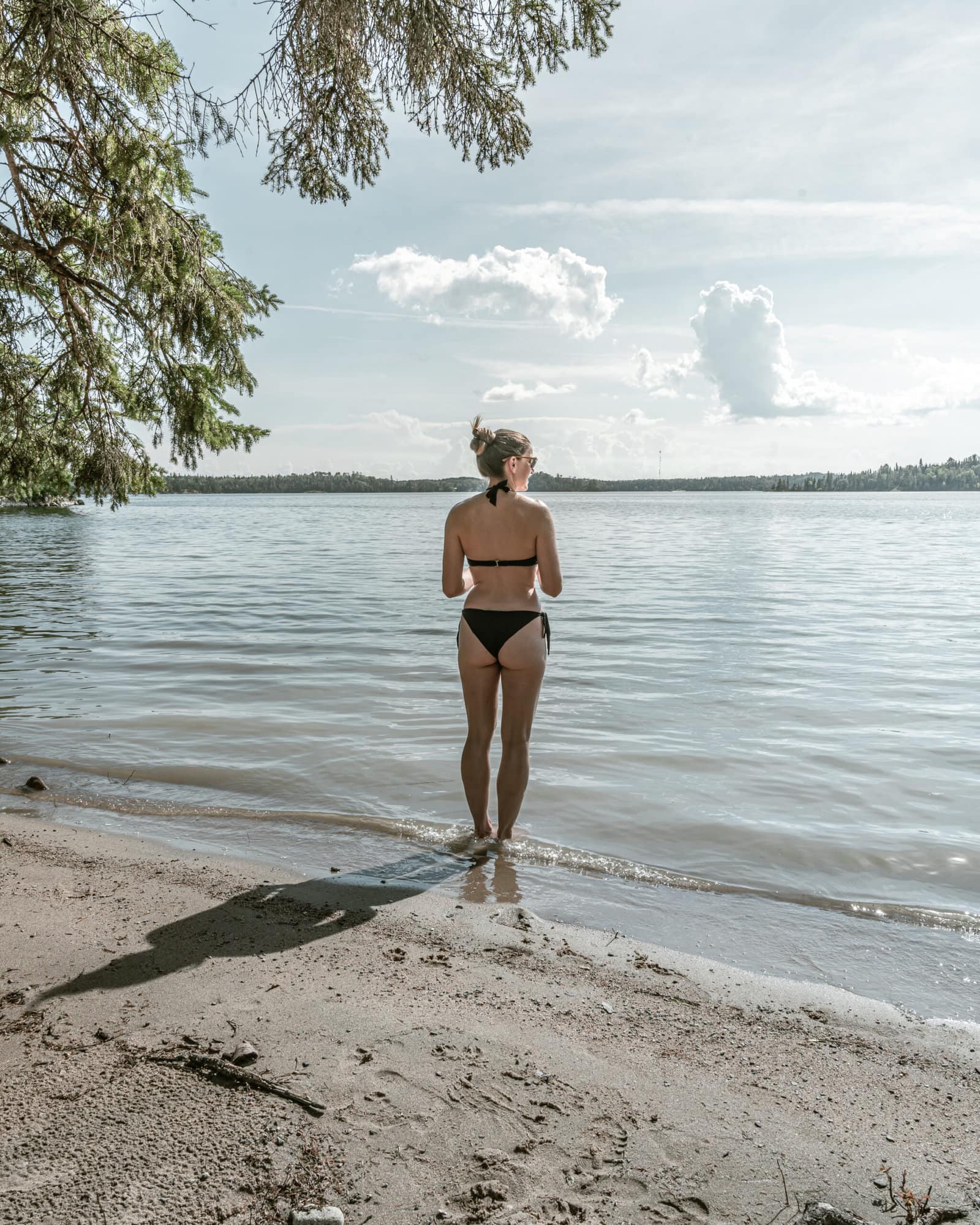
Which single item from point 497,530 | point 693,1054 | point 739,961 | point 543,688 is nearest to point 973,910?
point 739,961

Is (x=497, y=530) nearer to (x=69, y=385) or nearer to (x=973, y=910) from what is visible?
(x=973, y=910)

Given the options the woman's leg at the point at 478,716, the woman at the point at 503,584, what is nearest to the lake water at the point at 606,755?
the woman's leg at the point at 478,716

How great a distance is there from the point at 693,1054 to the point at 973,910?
248cm

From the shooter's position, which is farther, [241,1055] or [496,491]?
[496,491]

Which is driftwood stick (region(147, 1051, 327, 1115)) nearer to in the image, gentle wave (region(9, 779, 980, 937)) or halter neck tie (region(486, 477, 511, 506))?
gentle wave (region(9, 779, 980, 937))

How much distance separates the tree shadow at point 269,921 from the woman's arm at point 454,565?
1537 mm

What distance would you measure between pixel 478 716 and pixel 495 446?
1.53 m

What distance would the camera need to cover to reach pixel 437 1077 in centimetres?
255

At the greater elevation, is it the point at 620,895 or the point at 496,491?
the point at 496,491

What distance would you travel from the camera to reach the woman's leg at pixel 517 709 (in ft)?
15.5

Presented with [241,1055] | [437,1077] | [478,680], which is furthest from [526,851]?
[241,1055]

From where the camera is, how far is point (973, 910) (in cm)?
446

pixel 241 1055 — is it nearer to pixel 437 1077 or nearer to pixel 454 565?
pixel 437 1077

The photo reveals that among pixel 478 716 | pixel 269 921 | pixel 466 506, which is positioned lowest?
pixel 269 921
